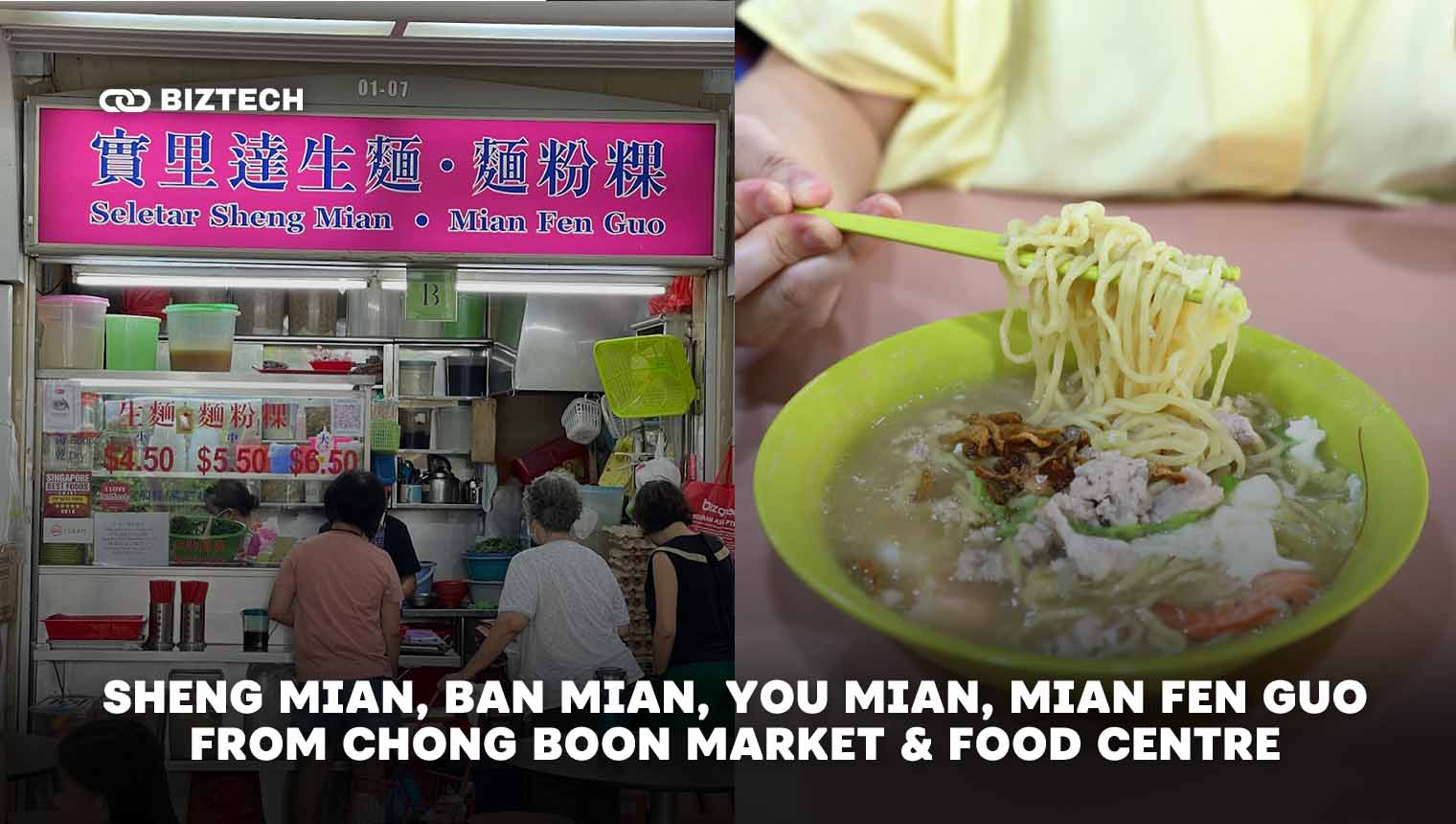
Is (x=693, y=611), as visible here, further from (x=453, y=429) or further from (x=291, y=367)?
(x=291, y=367)

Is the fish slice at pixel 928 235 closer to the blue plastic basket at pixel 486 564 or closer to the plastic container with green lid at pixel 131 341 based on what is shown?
the blue plastic basket at pixel 486 564

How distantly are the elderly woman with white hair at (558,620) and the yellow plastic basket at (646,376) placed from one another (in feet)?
1.09

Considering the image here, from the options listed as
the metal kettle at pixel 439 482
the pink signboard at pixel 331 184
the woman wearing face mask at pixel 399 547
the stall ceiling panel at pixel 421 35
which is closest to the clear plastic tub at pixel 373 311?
the pink signboard at pixel 331 184

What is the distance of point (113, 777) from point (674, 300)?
68.1 inches

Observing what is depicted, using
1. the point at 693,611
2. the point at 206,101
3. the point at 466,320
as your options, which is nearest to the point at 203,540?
the point at 466,320

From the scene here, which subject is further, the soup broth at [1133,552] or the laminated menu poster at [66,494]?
the laminated menu poster at [66,494]

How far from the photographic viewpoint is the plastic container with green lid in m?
3.22

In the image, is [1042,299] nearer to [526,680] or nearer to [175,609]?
[526,680]

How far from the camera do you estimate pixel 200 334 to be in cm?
322

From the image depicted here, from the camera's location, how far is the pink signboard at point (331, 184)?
3.24m

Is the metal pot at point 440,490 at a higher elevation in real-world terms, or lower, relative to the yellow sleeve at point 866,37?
lower

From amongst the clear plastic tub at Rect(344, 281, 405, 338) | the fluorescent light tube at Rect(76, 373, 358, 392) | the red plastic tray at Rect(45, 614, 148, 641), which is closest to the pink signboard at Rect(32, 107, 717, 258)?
the clear plastic tub at Rect(344, 281, 405, 338)

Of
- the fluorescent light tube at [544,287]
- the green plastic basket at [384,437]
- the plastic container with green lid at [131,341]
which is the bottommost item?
the green plastic basket at [384,437]

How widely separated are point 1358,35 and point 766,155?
1261 millimetres
